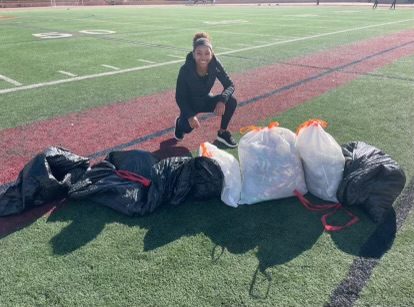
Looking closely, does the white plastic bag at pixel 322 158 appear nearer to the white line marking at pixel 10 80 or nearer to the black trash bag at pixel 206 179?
the black trash bag at pixel 206 179

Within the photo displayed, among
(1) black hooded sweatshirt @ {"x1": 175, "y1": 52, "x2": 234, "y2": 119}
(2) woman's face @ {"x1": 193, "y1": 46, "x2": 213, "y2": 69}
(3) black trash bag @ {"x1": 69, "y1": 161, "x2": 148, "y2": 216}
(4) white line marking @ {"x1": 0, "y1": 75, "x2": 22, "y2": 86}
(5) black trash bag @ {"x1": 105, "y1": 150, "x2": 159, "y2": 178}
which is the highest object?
(2) woman's face @ {"x1": 193, "y1": 46, "x2": 213, "y2": 69}

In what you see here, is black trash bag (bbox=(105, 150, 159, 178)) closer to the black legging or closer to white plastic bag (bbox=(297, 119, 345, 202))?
the black legging

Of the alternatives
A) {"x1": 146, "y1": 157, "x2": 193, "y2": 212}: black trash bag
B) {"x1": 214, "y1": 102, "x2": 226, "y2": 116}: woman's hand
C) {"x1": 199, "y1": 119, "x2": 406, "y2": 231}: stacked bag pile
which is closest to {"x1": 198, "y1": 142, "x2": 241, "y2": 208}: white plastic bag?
{"x1": 199, "y1": 119, "x2": 406, "y2": 231}: stacked bag pile

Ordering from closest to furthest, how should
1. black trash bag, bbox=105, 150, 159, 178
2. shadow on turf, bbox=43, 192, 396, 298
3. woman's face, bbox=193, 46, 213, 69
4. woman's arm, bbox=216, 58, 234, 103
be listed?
shadow on turf, bbox=43, 192, 396, 298, black trash bag, bbox=105, 150, 159, 178, woman's face, bbox=193, 46, 213, 69, woman's arm, bbox=216, 58, 234, 103

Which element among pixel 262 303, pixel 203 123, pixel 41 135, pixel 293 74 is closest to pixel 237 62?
pixel 293 74

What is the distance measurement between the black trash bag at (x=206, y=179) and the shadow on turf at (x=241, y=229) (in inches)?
3.9

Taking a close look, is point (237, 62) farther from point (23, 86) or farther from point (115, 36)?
point (115, 36)

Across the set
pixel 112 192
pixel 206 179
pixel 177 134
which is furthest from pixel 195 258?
pixel 177 134

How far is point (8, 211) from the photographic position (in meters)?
3.05

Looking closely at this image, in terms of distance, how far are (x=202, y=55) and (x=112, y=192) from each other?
1.87 m

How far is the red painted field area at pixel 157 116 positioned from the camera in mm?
4371

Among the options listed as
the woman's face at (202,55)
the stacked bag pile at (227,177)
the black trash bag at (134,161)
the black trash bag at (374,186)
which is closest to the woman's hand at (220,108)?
the woman's face at (202,55)

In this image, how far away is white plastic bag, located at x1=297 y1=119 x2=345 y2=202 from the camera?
10.4 feet

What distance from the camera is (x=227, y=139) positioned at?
4.46m
